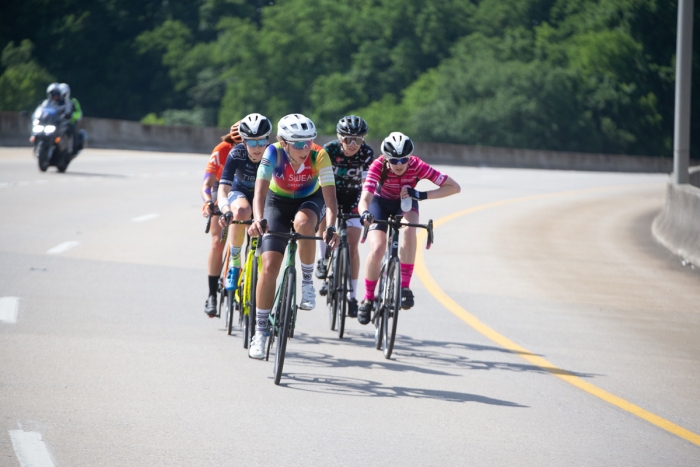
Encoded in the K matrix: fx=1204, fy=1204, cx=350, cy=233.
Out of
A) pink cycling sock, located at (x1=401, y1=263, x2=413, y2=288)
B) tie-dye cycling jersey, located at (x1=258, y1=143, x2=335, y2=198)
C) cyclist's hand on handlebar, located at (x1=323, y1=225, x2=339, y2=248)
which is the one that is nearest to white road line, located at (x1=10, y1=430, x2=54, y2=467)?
cyclist's hand on handlebar, located at (x1=323, y1=225, x2=339, y2=248)

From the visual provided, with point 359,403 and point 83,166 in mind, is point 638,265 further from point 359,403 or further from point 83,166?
point 83,166

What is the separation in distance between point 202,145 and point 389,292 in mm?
36504

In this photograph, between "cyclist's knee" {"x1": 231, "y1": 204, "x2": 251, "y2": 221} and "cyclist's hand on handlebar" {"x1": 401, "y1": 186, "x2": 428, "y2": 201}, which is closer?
"cyclist's knee" {"x1": 231, "y1": 204, "x2": 251, "y2": 221}

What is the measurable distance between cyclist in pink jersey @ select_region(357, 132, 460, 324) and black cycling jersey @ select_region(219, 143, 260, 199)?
3.09 feet

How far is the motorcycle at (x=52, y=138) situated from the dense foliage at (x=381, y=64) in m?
72.4

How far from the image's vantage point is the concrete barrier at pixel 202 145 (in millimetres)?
39500

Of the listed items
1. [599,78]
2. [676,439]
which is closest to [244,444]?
[676,439]

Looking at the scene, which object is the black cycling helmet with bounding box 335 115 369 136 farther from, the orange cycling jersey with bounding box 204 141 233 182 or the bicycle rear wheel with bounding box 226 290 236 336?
the bicycle rear wheel with bounding box 226 290 236 336

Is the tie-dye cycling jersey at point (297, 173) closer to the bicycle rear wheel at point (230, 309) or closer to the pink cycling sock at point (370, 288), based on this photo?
the pink cycling sock at point (370, 288)

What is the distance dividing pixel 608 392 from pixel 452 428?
168 cm

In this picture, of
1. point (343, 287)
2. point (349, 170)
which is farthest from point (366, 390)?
point (349, 170)

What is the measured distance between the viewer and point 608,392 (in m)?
8.12

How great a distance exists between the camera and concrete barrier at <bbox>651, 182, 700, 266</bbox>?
1675 cm

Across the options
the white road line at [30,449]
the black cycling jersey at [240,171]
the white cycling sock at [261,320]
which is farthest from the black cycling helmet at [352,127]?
the white road line at [30,449]
